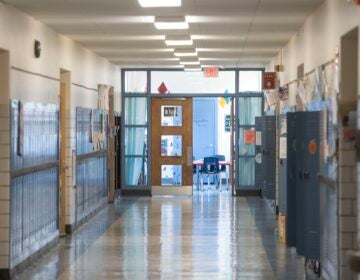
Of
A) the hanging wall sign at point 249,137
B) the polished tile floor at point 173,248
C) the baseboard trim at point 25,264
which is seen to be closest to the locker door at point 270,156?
the polished tile floor at point 173,248

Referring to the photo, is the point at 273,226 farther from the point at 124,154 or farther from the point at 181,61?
the point at 124,154

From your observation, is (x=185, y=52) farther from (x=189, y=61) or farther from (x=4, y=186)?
(x=4, y=186)

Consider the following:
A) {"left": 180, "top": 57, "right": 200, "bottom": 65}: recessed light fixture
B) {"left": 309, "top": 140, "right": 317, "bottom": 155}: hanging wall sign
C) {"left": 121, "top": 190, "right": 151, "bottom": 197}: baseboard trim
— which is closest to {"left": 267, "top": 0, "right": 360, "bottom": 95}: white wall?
{"left": 309, "top": 140, "right": 317, "bottom": 155}: hanging wall sign

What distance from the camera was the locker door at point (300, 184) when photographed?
8062 mm

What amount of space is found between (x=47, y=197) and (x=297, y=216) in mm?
3503

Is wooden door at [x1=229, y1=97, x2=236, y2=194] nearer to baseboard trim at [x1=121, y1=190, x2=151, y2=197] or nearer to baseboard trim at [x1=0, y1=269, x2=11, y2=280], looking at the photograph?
baseboard trim at [x1=121, y1=190, x2=151, y2=197]

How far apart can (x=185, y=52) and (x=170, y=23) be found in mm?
4116

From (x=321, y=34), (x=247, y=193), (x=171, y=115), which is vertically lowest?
(x=247, y=193)

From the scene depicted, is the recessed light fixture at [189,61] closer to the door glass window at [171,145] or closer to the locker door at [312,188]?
the door glass window at [171,145]

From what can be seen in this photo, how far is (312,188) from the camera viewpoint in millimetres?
7930

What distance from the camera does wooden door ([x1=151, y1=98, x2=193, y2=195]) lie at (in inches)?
722

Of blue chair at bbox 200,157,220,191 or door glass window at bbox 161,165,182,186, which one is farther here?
blue chair at bbox 200,157,220,191

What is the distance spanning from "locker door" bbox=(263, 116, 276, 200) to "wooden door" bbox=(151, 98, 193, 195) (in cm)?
506

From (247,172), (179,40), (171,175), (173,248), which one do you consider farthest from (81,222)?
(247,172)
